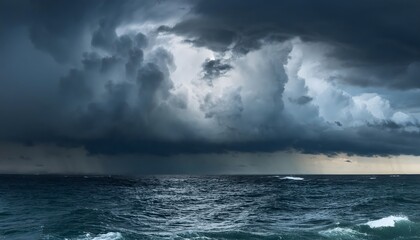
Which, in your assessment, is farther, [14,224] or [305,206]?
[305,206]

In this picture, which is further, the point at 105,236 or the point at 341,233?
the point at 341,233

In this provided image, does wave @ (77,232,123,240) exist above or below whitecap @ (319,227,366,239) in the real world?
below

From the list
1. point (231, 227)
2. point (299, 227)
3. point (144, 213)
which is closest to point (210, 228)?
point (231, 227)

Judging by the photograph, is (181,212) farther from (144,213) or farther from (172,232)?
(172,232)

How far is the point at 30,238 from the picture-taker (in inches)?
1683

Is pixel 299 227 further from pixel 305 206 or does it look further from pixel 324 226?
pixel 305 206

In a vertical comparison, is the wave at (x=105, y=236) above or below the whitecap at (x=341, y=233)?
below

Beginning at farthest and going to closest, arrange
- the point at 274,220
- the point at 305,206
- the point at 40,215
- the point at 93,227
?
the point at 305,206
the point at 40,215
the point at 274,220
the point at 93,227

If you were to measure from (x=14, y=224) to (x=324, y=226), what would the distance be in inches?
1395

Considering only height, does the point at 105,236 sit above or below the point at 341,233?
below

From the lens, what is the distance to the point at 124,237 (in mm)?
42000

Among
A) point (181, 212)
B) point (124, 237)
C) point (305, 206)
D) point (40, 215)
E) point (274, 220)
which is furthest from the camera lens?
point (305, 206)

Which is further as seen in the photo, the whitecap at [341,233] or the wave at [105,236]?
the whitecap at [341,233]

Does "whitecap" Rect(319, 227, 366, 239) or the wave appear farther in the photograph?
"whitecap" Rect(319, 227, 366, 239)
